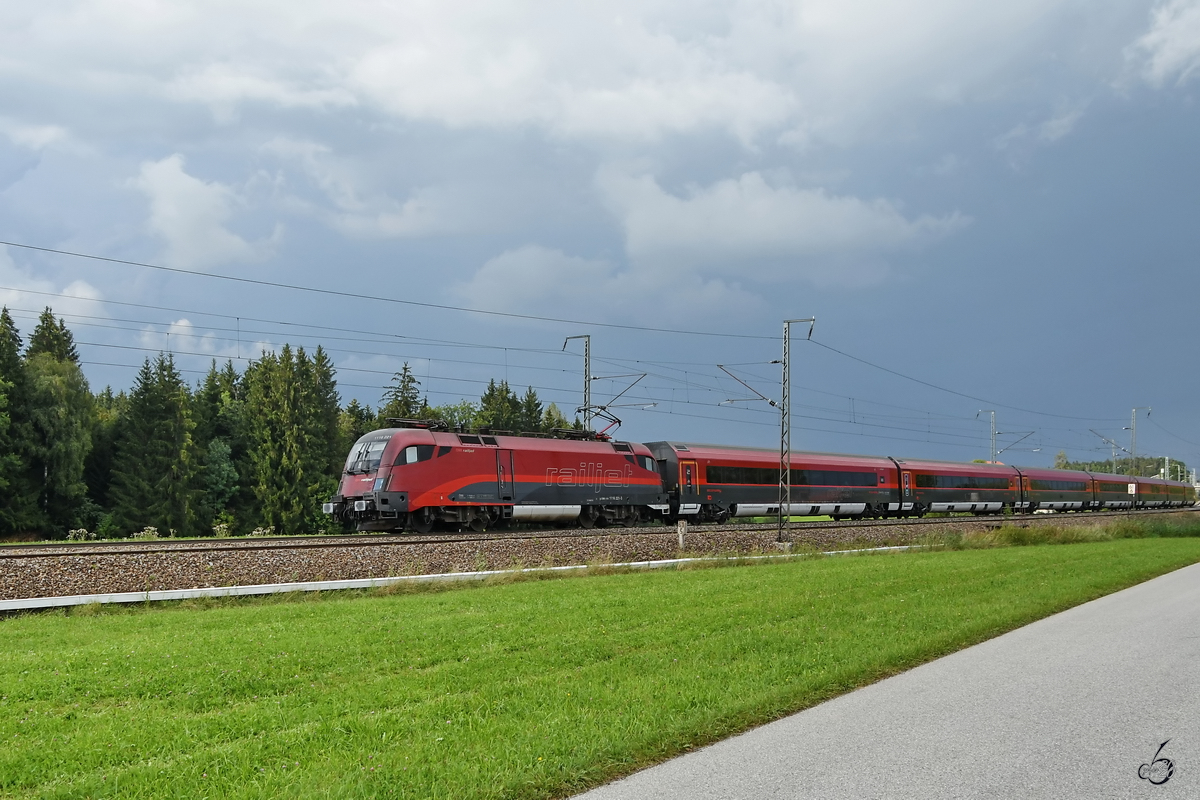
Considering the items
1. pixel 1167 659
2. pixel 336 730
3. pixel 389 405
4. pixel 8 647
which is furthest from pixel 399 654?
pixel 389 405

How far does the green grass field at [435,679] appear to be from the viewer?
20.6 ft

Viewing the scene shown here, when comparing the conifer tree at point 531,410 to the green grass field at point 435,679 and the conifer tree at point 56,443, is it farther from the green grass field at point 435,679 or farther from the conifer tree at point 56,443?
the green grass field at point 435,679

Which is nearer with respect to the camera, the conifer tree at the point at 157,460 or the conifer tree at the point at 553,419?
the conifer tree at the point at 157,460

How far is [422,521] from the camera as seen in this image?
2952cm

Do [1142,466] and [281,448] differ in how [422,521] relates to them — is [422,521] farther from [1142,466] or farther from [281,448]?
[1142,466]

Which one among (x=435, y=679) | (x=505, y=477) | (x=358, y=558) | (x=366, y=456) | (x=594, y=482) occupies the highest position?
(x=366, y=456)

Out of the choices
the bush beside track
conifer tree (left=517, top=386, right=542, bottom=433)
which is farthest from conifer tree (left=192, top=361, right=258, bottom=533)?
the bush beside track

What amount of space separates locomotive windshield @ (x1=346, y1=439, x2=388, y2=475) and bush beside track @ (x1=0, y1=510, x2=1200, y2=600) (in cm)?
649

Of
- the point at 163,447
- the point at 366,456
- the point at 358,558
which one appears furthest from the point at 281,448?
the point at 358,558

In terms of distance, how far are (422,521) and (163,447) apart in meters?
43.9

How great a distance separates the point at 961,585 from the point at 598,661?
980 centimetres

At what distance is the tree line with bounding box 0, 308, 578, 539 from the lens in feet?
192

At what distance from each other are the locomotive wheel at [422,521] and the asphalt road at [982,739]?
21.0m

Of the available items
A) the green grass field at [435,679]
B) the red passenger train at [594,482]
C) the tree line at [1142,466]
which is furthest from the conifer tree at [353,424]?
the tree line at [1142,466]
